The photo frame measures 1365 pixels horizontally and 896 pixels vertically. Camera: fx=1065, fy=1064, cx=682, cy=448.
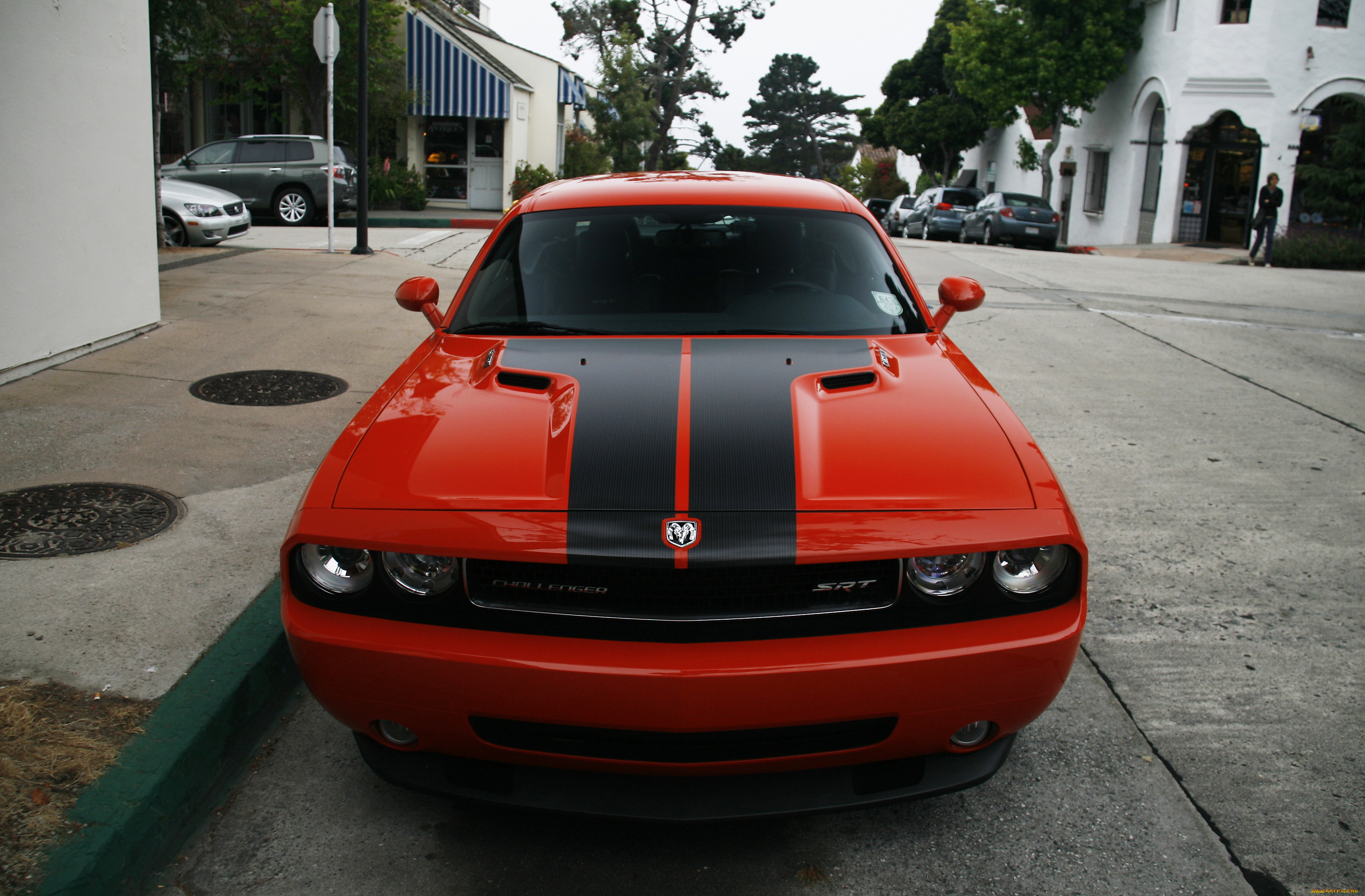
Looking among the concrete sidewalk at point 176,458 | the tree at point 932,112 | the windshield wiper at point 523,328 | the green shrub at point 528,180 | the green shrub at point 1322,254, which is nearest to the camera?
the concrete sidewalk at point 176,458

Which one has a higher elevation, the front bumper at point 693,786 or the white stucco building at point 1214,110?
the white stucco building at point 1214,110

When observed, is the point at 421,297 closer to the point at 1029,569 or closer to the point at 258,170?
the point at 1029,569

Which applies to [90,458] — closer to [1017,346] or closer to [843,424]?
[843,424]

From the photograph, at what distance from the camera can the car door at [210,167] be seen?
19328mm

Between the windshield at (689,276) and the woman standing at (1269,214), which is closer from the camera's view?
the windshield at (689,276)

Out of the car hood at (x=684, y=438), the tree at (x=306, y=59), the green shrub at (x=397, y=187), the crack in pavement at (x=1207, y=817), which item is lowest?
the crack in pavement at (x=1207, y=817)

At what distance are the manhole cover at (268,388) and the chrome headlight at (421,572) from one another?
4.10 metres

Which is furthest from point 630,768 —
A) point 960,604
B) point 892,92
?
point 892,92

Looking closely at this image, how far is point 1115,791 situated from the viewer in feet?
9.43

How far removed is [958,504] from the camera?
2369 millimetres

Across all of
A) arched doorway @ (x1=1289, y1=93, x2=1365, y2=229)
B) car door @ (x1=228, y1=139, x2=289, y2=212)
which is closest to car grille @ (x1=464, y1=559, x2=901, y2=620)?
car door @ (x1=228, y1=139, x2=289, y2=212)

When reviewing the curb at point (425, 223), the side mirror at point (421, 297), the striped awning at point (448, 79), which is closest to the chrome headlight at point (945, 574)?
the side mirror at point (421, 297)

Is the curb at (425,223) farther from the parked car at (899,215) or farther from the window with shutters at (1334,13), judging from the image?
→ the window with shutters at (1334,13)

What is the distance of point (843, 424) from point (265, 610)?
2062 millimetres
